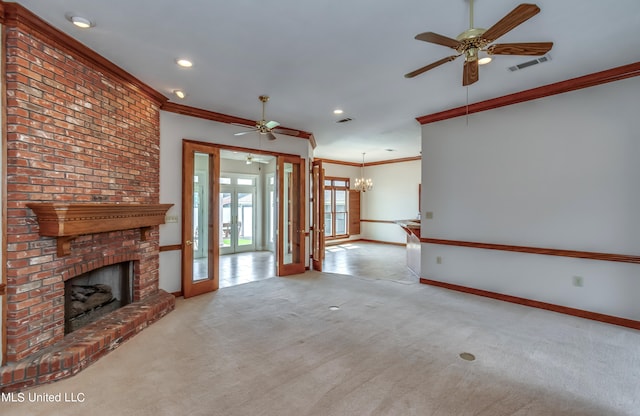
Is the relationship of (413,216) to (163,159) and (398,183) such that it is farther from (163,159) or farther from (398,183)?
(163,159)

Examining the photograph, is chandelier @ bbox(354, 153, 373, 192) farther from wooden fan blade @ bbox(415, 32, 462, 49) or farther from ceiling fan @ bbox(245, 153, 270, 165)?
wooden fan blade @ bbox(415, 32, 462, 49)

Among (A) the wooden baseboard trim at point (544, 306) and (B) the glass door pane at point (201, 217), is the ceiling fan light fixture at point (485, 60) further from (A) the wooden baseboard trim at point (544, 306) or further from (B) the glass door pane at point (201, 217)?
(B) the glass door pane at point (201, 217)

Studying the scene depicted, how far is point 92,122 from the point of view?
3150 mm

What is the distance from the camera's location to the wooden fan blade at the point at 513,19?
181 cm

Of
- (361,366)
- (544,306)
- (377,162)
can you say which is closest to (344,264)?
(544,306)

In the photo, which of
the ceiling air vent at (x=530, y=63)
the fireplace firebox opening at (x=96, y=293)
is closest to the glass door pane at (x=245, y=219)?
the fireplace firebox opening at (x=96, y=293)

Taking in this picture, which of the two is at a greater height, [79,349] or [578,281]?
[578,281]

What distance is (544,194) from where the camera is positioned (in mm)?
4156

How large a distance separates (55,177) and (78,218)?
1.55ft

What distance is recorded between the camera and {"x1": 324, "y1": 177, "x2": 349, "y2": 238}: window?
10.7 meters

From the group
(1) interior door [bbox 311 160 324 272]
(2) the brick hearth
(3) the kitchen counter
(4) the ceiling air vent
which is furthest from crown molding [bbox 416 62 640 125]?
(2) the brick hearth

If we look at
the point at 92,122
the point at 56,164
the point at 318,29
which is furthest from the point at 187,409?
the point at 318,29

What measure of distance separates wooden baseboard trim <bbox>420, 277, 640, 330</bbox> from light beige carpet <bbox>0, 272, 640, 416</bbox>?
151mm

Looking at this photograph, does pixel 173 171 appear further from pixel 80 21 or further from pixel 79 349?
pixel 79 349
